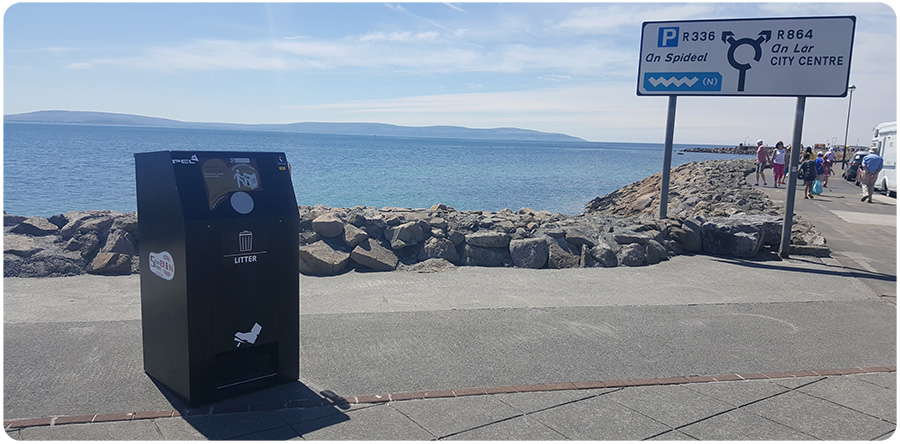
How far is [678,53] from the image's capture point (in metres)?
10.0

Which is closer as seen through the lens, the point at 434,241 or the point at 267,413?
the point at 267,413

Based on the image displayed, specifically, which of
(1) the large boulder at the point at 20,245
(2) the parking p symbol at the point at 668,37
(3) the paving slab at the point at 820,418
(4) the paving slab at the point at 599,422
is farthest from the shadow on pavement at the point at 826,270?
(1) the large boulder at the point at 20,245

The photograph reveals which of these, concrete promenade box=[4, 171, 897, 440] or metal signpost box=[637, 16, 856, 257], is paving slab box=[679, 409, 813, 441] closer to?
concrete promenade box=[4, 171, 897, 440]

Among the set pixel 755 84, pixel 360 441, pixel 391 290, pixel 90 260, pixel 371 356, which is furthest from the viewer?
pixel 755 84

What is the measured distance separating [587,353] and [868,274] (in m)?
6.00

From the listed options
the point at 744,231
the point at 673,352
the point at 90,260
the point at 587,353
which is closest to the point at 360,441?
the point at 587,353

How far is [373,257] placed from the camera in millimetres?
8172

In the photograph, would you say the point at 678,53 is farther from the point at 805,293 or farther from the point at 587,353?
the point at 587,353

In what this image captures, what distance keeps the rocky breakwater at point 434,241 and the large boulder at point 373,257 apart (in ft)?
0.04

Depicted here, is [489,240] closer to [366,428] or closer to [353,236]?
[353,236]

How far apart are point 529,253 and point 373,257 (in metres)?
2.15

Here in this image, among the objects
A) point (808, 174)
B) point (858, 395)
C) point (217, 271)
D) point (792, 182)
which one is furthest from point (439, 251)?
point (808, 174)

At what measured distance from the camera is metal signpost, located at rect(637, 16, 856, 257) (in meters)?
9.35

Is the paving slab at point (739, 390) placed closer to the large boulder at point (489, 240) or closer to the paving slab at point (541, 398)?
the paving slab at point (541, 398)
